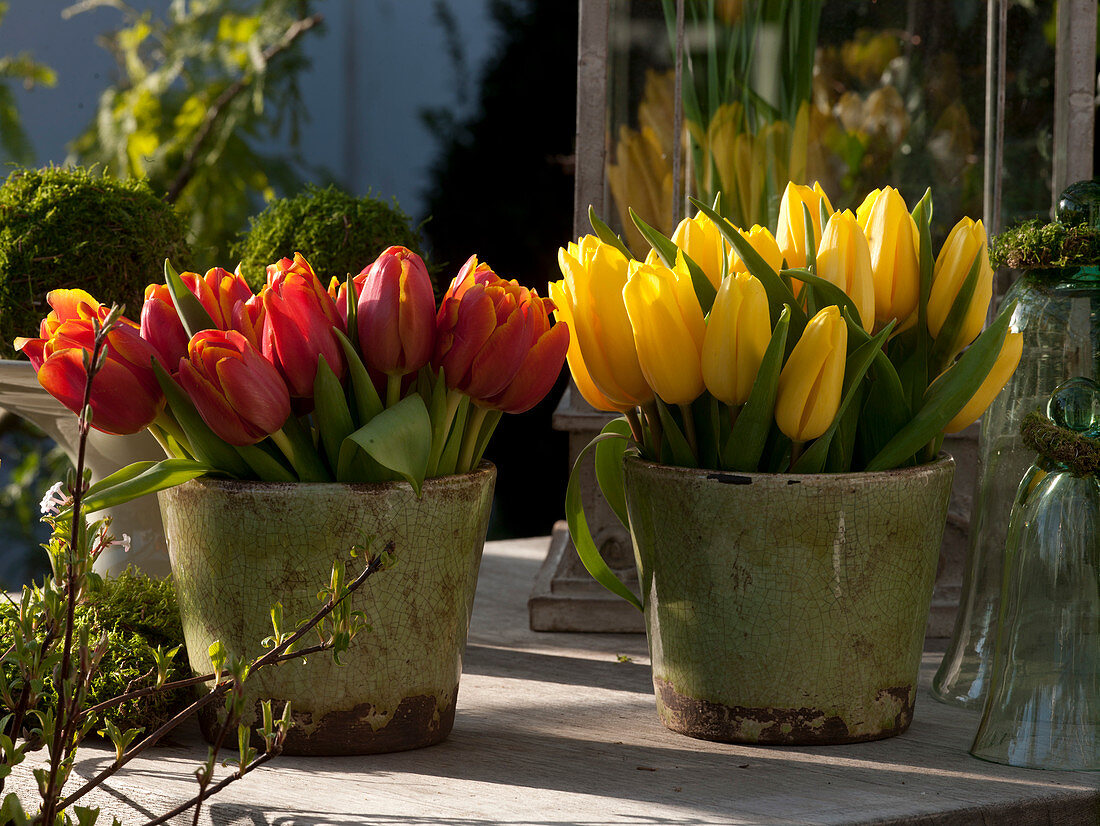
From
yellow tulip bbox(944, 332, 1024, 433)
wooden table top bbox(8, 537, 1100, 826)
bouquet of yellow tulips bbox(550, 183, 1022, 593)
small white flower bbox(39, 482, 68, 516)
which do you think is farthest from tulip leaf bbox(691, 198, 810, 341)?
small white flower bbox(39, 482, 68, 516)

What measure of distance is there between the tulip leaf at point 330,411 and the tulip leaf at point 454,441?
0.17ft

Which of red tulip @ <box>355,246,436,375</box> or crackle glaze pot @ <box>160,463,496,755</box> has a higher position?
red tulip @ <box>355,246,436,375</box>

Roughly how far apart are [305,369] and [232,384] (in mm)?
40

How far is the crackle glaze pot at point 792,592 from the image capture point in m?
0.56

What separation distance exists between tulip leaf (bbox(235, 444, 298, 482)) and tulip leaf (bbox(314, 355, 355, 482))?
0.08 ft

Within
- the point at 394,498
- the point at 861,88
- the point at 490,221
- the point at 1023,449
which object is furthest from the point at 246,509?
the point at 490,221

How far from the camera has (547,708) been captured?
673 mm

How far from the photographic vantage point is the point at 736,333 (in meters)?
0.54

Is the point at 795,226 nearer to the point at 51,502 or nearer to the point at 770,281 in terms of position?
the point at 770,281

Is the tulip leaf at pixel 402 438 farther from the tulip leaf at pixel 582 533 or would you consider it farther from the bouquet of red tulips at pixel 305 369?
the tulip leaf at pixel 582 533

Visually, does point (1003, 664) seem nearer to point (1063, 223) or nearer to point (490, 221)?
point (1063, 223)

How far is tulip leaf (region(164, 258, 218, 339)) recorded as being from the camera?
1.83 feet

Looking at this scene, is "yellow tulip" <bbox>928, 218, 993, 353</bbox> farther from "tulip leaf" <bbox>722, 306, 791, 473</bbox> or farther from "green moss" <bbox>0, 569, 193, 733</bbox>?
"green moss" <bbox>0, 569, 193, 733</bbox>

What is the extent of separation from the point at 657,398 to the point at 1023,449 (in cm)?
22
